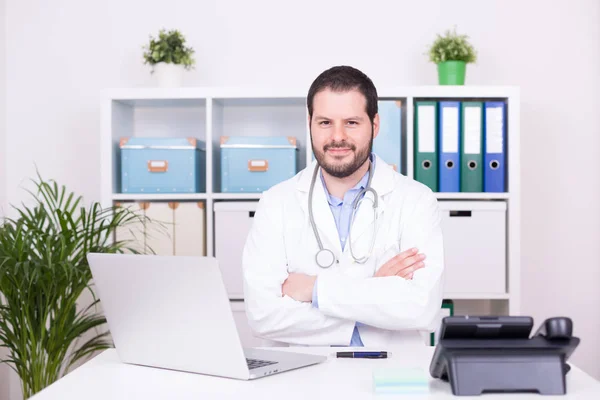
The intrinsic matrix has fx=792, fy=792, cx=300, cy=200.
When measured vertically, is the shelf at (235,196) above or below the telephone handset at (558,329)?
above

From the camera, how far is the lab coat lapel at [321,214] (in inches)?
90.0

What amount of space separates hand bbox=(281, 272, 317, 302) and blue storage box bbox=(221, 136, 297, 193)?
114cm

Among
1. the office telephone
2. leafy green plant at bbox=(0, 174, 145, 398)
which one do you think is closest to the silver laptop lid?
the office telephone

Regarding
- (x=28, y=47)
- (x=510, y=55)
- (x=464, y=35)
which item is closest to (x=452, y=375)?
(x=464, y=35)

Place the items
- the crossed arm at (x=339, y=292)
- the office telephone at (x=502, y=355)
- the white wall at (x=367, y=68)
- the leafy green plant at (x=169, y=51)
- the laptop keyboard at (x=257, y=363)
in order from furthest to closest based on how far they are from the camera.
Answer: the white wall at (x=367, y=68), the leafy green plant at (x=169, y=51), the crossed arm at (x=339, y=292), the laptop keyboard at (x=257, y=363), the office telephone at (x=502, y=355)

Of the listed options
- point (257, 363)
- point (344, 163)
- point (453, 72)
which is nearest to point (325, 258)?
point (344, 163)

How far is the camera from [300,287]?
2.14 metres

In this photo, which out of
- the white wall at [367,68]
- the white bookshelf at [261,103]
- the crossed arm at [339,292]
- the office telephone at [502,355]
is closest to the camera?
the office telephone at [502,355]

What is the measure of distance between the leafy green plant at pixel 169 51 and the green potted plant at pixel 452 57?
40.9 inches

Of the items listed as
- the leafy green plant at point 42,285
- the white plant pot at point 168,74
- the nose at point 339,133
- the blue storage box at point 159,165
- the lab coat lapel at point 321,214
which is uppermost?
the white plant pot at point 168,74

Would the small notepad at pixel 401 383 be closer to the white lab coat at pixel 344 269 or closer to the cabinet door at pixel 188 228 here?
the white lab coat at pixel 344 269

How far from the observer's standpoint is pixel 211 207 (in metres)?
3.31

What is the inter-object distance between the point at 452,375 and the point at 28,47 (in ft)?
9.58

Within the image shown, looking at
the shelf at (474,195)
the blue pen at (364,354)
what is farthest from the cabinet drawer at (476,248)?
the blue pen at (364,354)
